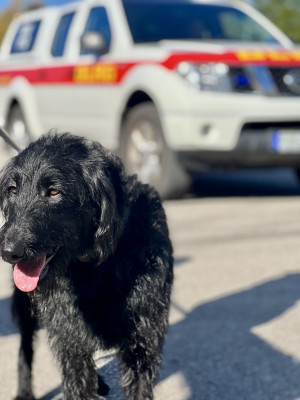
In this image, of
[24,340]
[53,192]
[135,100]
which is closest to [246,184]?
[135,100]

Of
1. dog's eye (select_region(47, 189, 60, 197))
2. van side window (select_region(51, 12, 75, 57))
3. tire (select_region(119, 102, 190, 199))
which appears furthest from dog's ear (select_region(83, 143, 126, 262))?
van side window (select_region(51, 12, 75, 57))

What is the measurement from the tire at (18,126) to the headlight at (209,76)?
3470mm

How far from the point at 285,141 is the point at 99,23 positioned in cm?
264

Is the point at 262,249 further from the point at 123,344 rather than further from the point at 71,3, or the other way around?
the point at 71,3

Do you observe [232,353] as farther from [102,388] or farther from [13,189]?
[13,189]

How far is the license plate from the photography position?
295 inches

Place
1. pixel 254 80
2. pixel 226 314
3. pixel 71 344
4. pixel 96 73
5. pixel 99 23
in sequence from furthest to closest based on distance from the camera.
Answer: pixel 99 23, pixel 96 73, pixel 254 80, pixel 226 314, pixel 71 344

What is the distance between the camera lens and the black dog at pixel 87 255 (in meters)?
2.82

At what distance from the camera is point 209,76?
7.36m

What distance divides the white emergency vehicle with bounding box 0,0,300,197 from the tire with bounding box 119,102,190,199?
1 centimetres

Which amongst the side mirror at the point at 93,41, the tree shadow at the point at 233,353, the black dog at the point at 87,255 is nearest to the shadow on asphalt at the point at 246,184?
the side mirror at the point at 93,41

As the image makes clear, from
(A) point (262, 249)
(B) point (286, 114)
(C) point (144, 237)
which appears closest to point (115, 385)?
(C) point (144, 237)

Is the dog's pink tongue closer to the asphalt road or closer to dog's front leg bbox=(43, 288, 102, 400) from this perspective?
dog's front leg bbox=(43, 288, 102, 400)

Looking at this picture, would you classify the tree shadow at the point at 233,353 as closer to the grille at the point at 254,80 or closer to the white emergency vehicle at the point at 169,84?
the white emergency vehicle at the point at 169,84
